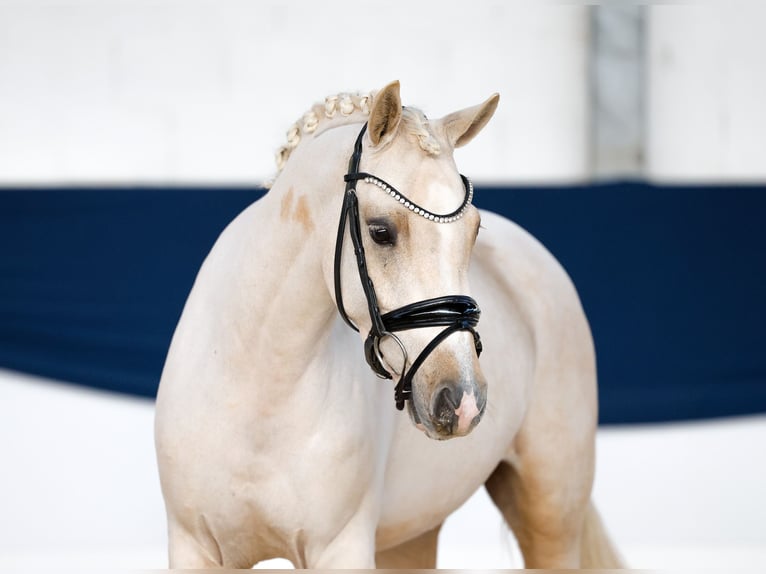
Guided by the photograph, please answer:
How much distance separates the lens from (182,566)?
2217 millimetres

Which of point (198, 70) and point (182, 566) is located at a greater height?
point (198, 70)

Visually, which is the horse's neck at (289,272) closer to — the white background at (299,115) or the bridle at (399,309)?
the bridle at (399,309)

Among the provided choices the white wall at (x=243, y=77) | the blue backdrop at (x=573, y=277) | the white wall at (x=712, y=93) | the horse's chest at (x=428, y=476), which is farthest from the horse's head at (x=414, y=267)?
the white wall at (x=712, y=93)

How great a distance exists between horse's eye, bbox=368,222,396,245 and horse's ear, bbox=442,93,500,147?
0.25 meters

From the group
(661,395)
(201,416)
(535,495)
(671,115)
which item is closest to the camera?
(201,416)

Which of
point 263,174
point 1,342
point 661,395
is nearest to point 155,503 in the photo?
point 1,342

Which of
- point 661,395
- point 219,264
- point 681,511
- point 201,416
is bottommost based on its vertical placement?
point 681,511

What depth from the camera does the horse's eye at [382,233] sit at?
1.86 meters

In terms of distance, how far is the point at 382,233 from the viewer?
1865 mm

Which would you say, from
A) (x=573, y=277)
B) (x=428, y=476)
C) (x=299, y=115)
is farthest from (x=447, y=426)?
(x=299, y=115)

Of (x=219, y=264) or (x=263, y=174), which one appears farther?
(x=263, y=174)

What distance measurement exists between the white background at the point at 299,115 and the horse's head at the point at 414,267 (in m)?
2.96

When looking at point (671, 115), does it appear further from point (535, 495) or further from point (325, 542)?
point (325, 542)

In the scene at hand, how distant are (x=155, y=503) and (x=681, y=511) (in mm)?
2265
